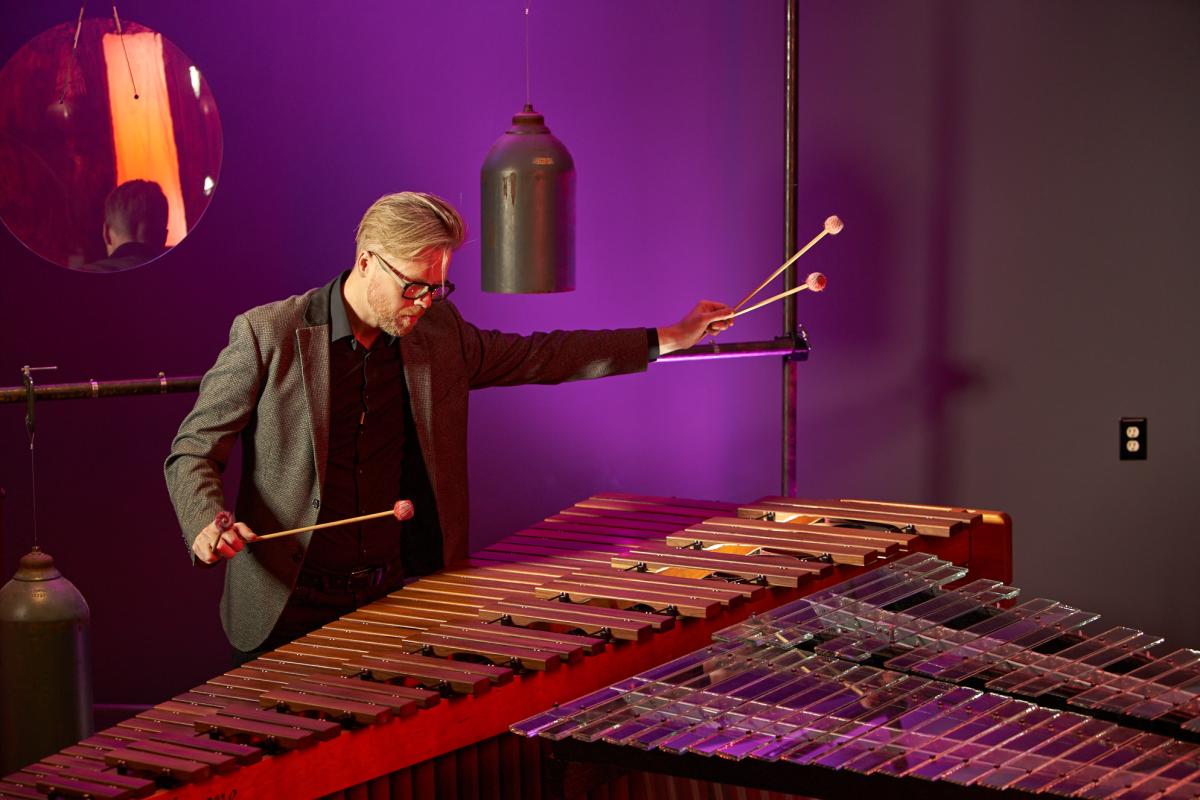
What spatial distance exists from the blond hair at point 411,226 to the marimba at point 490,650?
71 cm

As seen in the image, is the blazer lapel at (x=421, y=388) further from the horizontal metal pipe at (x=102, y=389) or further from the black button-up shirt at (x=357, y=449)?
the horizontal metal pipe at (x=102, y=389)

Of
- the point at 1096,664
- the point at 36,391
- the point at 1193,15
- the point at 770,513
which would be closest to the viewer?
the point at 1096,664

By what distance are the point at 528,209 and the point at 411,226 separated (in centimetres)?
70

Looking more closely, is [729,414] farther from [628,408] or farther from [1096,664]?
[1096,664]

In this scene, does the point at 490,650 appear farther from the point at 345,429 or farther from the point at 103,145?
the point at 103,145

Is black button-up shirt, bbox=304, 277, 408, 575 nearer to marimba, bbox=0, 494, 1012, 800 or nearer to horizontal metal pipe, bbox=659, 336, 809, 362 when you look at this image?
marimba, bbox=0, 494, 1012, 800

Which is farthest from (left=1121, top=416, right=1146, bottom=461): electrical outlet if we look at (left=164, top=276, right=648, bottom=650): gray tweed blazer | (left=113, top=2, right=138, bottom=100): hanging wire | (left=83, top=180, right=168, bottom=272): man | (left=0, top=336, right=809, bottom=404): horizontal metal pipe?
(left=113, top=2, right=138, bottom=100): hanging wire

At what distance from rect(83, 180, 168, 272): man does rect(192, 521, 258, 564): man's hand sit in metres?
0.84

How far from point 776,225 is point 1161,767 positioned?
9.00 feet

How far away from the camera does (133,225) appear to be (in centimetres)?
356

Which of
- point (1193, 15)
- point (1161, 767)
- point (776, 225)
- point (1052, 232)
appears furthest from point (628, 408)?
point (1161, 767)

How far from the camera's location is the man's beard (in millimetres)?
3309

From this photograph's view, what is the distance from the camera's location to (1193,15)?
4.67 metres

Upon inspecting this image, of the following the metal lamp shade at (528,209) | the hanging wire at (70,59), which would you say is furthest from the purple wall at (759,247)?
the hanging wire at (70,59)
